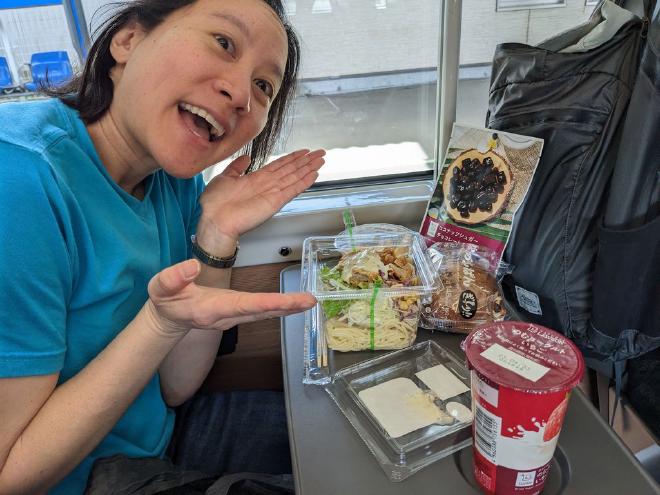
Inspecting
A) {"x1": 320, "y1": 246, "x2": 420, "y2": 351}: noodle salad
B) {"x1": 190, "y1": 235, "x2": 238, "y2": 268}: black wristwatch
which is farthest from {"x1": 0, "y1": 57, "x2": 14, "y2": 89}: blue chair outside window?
{"x1": 320, "y1": 246, "x2": 420, "y2": 351}: noodle salad

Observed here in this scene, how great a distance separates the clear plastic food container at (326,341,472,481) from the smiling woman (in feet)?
0.83

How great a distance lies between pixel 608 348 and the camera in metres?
1.00

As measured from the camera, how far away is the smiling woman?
0.67 meters

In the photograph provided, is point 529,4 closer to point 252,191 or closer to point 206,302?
point 252,191

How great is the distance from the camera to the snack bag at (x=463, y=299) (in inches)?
37.8

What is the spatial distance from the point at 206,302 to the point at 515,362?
0.40 metres

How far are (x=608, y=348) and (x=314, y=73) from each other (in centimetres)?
104

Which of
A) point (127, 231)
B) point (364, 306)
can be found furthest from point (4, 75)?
point (364, 306)

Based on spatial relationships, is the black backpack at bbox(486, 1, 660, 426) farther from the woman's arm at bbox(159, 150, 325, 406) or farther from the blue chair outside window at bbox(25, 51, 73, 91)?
the blue chair outside window at bbox(25, 51, 73, 91)

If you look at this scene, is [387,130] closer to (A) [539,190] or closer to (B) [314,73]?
(B) [314,73]

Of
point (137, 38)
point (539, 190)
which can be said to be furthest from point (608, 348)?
point (137, 38)

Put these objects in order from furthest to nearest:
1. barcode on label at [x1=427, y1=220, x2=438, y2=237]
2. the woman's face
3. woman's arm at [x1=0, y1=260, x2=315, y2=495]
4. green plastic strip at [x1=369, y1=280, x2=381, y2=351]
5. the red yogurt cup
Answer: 1. barcode on label at [x1=427, y1=220, x2=438, y2=237]
2. green plastic strip at [x1=369, y1=280, x2=381, y2=351]
3. the woman's face
4. woman's arm at [x1=0, y1=260, x2=315, y2=495]
5. the red yogurt cup

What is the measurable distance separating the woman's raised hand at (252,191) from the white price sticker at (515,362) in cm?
55

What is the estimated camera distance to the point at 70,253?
73 centimetres
